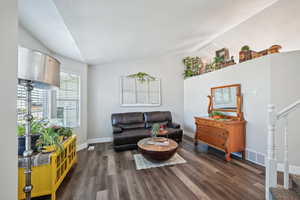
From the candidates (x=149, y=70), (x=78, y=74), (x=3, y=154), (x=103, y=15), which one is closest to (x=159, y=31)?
(x=103, y=15)

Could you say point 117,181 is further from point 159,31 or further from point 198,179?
point 159,31

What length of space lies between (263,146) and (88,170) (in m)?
3.40

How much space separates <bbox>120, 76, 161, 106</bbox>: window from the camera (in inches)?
165

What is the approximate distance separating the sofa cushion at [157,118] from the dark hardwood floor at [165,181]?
5.04 feet

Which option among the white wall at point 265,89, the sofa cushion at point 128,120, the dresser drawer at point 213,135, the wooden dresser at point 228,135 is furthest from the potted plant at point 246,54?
the sofa cushion at point 128,120

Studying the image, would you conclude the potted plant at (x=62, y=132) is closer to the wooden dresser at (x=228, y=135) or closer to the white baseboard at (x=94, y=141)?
the white baseboard at (x=94, y=141)

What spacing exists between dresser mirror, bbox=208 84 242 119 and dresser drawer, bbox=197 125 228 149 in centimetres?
53

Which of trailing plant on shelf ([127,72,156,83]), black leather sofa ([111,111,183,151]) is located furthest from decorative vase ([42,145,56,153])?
trailing plant on shelf ([127,72,156,83])

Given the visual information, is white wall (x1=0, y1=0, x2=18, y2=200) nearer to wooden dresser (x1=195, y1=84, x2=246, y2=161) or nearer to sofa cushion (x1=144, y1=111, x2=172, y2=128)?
wooden dresser (x1=195, y1=84, x2=246, y2=161)

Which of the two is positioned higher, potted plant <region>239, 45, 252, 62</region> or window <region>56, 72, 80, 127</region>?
potted plant <region>239, 45, 252, 62</region>

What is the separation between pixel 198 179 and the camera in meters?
2.00

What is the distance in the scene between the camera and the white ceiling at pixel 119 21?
162 centimetres

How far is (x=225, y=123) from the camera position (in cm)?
262

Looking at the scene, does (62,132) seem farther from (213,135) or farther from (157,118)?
(213,135)
